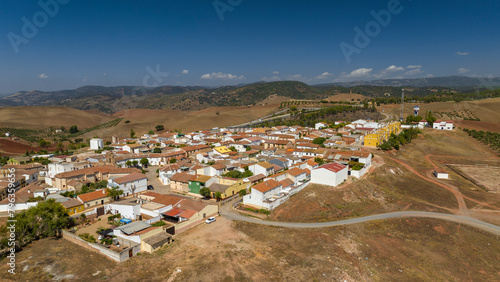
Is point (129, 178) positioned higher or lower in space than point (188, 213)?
higher

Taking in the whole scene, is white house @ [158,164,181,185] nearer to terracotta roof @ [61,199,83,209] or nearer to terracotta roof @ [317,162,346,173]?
terracotta roof @ [61,199,83,209]

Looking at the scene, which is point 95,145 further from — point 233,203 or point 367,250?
point 367,250

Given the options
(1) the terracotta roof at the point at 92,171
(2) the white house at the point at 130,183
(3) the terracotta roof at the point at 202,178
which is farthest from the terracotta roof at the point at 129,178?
(3) the terracotta roof at the point at 202,178

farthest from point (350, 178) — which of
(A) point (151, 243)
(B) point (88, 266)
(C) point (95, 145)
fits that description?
(C) point (95, 145)

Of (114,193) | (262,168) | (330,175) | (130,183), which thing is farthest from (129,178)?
(330,175)

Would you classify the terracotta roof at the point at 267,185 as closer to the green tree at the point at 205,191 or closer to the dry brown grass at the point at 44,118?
the green tree at the point at 205,191

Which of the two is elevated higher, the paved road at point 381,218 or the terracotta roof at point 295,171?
the terracotta roof at point 295,171

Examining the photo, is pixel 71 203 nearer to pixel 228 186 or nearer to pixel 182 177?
pixel 182 177
